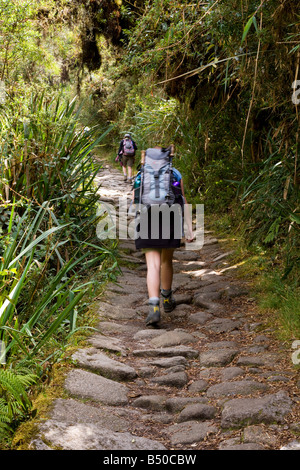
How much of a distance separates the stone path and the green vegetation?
23 cm

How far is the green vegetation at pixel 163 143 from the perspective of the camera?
337 centimetres

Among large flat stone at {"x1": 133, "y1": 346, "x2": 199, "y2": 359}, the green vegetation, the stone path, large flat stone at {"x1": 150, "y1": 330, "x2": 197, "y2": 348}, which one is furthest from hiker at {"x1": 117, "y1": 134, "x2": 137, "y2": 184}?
large flat stone at {"x1": 133, "y1": 346, "x2": 199, "y2": 359}

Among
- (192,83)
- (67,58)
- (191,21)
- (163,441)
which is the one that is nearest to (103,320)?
(163,441)

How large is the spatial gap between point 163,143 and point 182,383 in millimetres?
7532

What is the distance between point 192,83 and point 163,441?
Result: 5839 millimetres

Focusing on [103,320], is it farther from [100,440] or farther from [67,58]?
[67,58]

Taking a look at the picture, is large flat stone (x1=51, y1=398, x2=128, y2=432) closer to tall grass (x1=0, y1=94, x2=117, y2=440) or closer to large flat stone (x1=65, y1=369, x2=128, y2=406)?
large flat stone (x1=65, y1=369, x2=128, y2=406)

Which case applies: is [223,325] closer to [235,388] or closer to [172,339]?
[172,339]

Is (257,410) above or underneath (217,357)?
above

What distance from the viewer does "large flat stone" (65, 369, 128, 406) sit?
2.88 metres

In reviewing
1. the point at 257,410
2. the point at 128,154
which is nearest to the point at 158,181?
the point at 257,410

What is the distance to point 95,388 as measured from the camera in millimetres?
2971

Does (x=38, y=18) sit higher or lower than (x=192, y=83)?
higher
